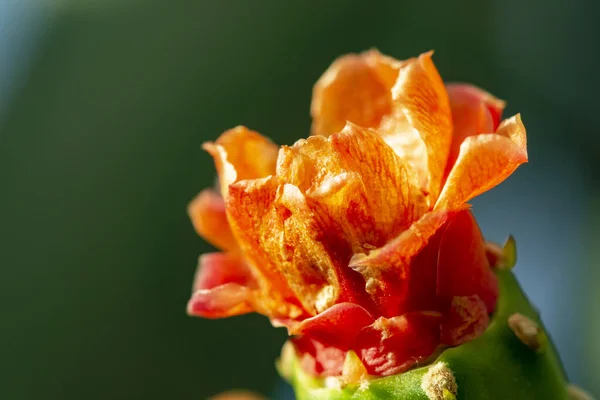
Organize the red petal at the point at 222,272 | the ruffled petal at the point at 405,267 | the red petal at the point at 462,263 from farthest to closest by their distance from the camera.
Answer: the red petal at the point at 222,272
the red petal at the point at 462,263
the ruffled petal at the point at 405,267

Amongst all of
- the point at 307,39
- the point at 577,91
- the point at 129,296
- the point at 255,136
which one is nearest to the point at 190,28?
the point at 307,39

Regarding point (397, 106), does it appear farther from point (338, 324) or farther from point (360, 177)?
point (338, 324)

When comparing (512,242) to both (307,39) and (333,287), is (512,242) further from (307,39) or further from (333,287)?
(307,39)

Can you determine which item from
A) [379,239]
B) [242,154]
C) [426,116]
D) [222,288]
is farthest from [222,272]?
[426,116]

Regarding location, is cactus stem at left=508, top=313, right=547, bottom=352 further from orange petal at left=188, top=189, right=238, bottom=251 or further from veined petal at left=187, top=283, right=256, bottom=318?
orange petal at left=188, top=189, right=238, bottom=251

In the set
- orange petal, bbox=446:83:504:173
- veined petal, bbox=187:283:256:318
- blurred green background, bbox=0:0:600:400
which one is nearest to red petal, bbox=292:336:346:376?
veined petal, bbox=187:283:256:318

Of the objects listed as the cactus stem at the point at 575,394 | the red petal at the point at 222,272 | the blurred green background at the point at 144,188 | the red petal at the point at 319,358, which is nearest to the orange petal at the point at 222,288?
the red petal at the point at 222,272

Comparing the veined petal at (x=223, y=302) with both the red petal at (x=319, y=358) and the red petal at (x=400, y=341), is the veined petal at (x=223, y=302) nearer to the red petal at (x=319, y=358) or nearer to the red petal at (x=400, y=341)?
the red petal at (x=319, y=358)
